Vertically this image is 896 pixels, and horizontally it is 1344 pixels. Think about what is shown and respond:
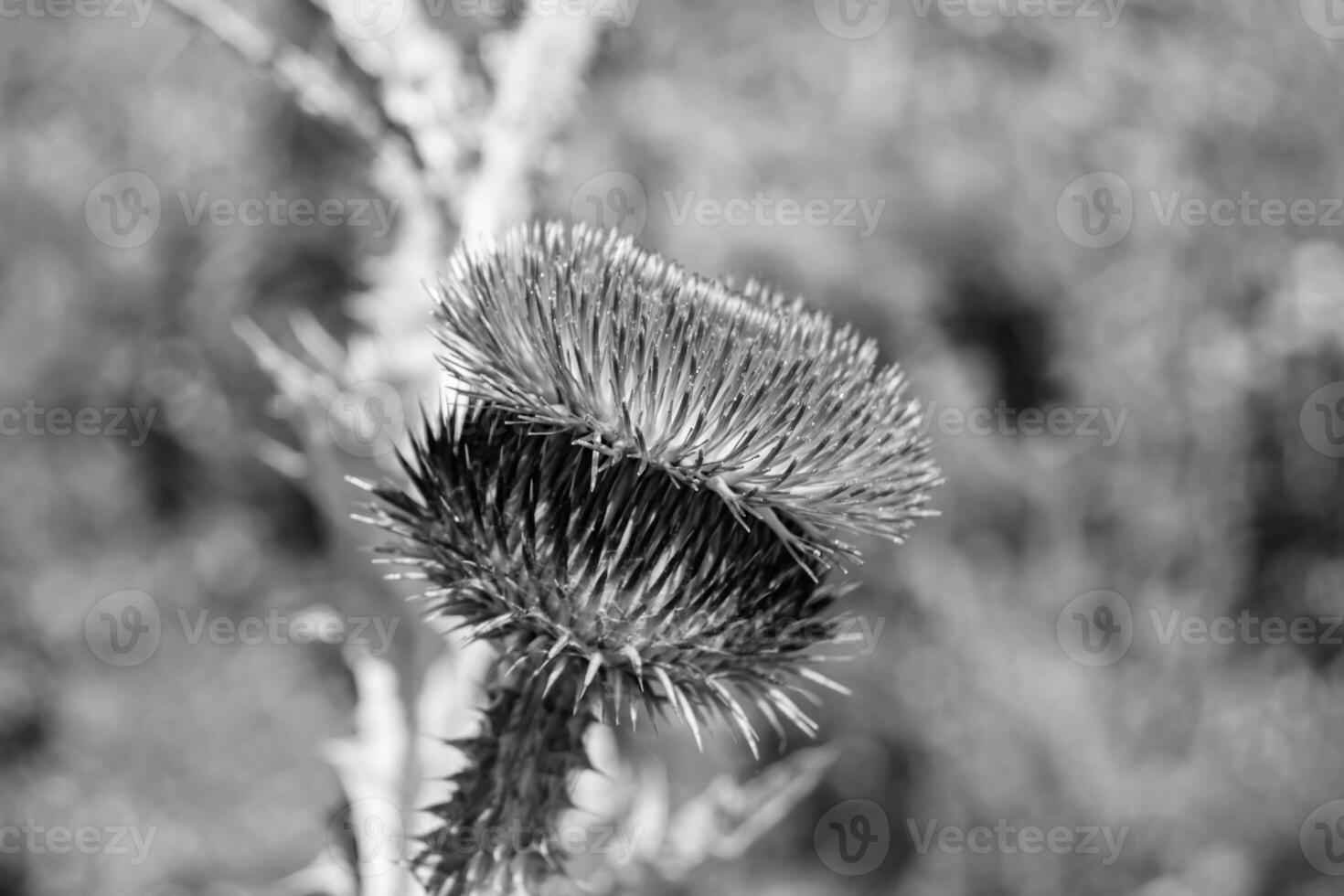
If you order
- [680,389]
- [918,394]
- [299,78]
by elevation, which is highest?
[918,394]

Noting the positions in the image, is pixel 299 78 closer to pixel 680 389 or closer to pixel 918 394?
pixel 680 389

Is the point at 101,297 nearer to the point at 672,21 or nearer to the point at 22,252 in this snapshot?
the point at 22,252

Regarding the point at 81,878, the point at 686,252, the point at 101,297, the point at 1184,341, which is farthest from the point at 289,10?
the point at 1184,341

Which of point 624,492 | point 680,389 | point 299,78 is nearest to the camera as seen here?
point 680,389

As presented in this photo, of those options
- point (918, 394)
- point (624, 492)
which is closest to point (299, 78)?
point (624, 492)

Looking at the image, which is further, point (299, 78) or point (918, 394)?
point (918, 394)

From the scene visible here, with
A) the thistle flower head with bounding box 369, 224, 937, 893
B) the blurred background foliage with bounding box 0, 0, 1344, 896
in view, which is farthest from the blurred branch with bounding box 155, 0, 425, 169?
the blurred background foliage with bounding box 0, 0, 1344, 896

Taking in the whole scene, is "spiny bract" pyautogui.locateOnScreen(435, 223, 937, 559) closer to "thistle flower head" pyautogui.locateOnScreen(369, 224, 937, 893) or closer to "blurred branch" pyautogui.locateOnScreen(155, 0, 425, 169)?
"thistle flower head" pyautogui.locateOnScreen(369, 224, 937, 893)
